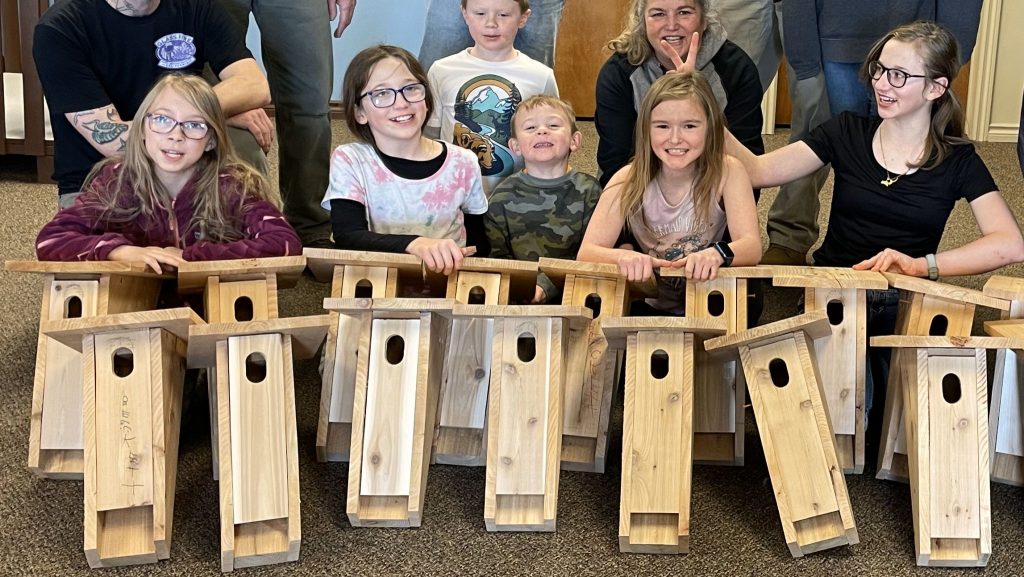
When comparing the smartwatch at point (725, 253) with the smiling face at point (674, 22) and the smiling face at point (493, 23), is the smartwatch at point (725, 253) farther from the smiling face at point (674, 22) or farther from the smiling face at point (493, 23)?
the smiling face at point (493, 23)

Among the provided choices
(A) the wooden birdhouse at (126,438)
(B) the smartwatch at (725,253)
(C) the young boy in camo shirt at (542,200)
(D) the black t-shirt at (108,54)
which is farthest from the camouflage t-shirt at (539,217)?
(A) the wooden birdhouse at (126,438)

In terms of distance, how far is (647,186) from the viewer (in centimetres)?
204

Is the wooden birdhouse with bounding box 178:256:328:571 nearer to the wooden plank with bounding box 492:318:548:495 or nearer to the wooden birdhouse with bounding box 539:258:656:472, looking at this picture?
the wooden plank with bounding box 492:318:548:495

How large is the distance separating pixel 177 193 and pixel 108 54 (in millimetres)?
423

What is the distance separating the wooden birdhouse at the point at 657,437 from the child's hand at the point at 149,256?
69 centimetres

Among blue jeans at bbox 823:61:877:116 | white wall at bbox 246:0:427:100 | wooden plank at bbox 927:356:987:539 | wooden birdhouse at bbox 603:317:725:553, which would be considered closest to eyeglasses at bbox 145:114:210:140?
wooden birdhouse at bbox 603:317:725:553

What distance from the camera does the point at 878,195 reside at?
81.0 inches

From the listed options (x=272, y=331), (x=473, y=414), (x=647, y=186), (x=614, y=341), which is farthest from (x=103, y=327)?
(x=647, y=186)

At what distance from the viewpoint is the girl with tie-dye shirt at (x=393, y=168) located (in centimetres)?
206

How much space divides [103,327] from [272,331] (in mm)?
225

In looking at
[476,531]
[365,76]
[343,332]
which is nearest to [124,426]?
[343,332]

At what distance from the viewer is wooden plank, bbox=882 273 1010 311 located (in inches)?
68.4

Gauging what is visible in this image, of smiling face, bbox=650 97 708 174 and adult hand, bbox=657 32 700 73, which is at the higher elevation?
adult hand, bbox=657 32 700 73

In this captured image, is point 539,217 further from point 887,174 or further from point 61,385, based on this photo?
point 61,385
